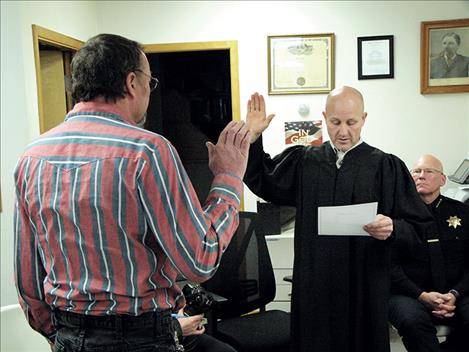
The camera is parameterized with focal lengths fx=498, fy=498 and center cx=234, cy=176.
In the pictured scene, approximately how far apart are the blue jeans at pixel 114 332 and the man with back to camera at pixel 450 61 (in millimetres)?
3240

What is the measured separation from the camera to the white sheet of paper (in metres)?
1.68

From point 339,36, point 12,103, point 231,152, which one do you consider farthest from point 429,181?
point 12,103

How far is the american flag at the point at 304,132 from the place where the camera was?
3.84 m

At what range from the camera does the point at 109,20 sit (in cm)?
396

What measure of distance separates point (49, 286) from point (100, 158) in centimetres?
35

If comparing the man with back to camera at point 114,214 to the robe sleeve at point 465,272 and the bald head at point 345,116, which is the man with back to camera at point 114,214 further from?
the robe sleeve at point 465,272

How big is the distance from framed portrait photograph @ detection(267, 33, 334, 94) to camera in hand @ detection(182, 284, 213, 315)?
2129mm

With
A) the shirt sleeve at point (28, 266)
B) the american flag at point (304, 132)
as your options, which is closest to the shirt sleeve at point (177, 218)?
the shirt sleeve at point (28, 266)

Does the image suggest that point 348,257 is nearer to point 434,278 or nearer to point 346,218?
point 346,218

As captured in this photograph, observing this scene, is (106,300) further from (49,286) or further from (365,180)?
(365,180)

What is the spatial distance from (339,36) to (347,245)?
2.36 metres

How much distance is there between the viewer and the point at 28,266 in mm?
1201

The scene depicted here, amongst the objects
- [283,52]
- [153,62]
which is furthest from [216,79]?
[283,52]

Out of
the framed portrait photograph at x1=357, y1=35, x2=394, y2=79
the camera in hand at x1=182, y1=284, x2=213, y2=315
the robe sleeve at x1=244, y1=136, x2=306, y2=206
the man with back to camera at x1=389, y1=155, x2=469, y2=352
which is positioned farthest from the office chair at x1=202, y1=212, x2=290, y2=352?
the framed portrait photograph at x1=357, y1=35, x2=394, y2=79
